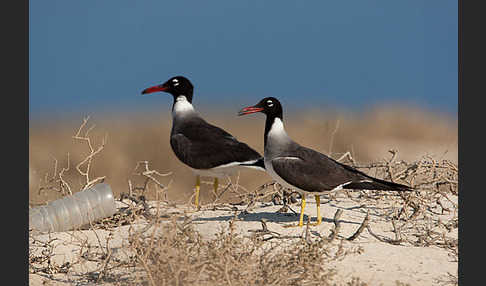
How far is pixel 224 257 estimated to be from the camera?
4863 mm

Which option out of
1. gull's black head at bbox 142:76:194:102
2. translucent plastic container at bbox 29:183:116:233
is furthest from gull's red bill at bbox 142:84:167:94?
translucent plastic container at bbox 29:183:116:233

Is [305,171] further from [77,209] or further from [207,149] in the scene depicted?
[77,209]

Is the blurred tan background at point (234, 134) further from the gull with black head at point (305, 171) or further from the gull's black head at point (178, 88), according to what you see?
the gull with black head at point (305, 171)

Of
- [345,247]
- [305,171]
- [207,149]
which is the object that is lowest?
[345,247]

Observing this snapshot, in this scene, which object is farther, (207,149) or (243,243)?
(207,149)

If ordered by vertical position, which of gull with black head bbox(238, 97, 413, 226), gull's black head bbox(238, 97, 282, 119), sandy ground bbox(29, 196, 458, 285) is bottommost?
sandy ground bbox(29, 196, 458, 285)

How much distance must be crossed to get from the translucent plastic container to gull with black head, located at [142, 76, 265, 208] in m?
1.09

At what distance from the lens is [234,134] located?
17062 mm

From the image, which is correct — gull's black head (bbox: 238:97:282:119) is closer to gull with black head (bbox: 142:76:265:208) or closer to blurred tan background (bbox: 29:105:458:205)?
gull with black head (bbox: 142:76:265:208)

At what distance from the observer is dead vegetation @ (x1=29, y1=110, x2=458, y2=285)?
4.84 m

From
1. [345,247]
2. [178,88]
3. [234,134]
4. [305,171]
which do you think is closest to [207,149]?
[178,88]

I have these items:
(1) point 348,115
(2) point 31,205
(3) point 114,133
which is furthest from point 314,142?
(2) point 31,205

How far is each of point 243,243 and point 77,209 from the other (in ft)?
8.27

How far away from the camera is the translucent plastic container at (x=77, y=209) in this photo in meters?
7.78
